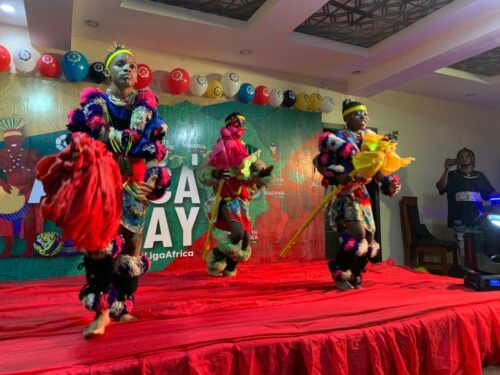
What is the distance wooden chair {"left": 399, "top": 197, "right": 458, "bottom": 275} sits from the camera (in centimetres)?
507

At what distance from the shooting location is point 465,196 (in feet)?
17.5

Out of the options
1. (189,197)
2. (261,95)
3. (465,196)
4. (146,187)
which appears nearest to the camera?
(146,187)

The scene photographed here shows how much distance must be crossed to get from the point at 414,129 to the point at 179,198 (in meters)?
4.05

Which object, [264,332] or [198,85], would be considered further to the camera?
[198,85]

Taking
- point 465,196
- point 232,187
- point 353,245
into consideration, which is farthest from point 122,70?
point 465,196

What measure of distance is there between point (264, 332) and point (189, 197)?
9.24 feet

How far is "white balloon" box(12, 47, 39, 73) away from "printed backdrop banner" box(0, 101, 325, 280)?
2.14ft

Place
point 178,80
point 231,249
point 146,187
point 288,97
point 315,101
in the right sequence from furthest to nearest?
1. point 315,101
2. point 288,97
3. point 178,80
4. point 231,249
5. point 146,187

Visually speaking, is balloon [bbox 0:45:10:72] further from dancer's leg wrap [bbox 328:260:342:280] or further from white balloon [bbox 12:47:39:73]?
dancer's leg wrap [bbox 328:260:342:280]

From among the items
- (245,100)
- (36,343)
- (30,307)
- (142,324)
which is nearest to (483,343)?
(142,324)

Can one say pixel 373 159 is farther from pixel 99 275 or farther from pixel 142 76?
pixel 142 76

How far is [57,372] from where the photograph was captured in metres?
1.35

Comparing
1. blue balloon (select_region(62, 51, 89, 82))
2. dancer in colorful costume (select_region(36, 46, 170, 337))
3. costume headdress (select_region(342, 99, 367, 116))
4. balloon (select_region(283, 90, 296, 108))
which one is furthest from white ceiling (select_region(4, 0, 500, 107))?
dancer in colorful costume (select_region(36, 46, 170, 337))

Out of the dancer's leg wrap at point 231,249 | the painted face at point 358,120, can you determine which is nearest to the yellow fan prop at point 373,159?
A: the painted face at point 358,120
